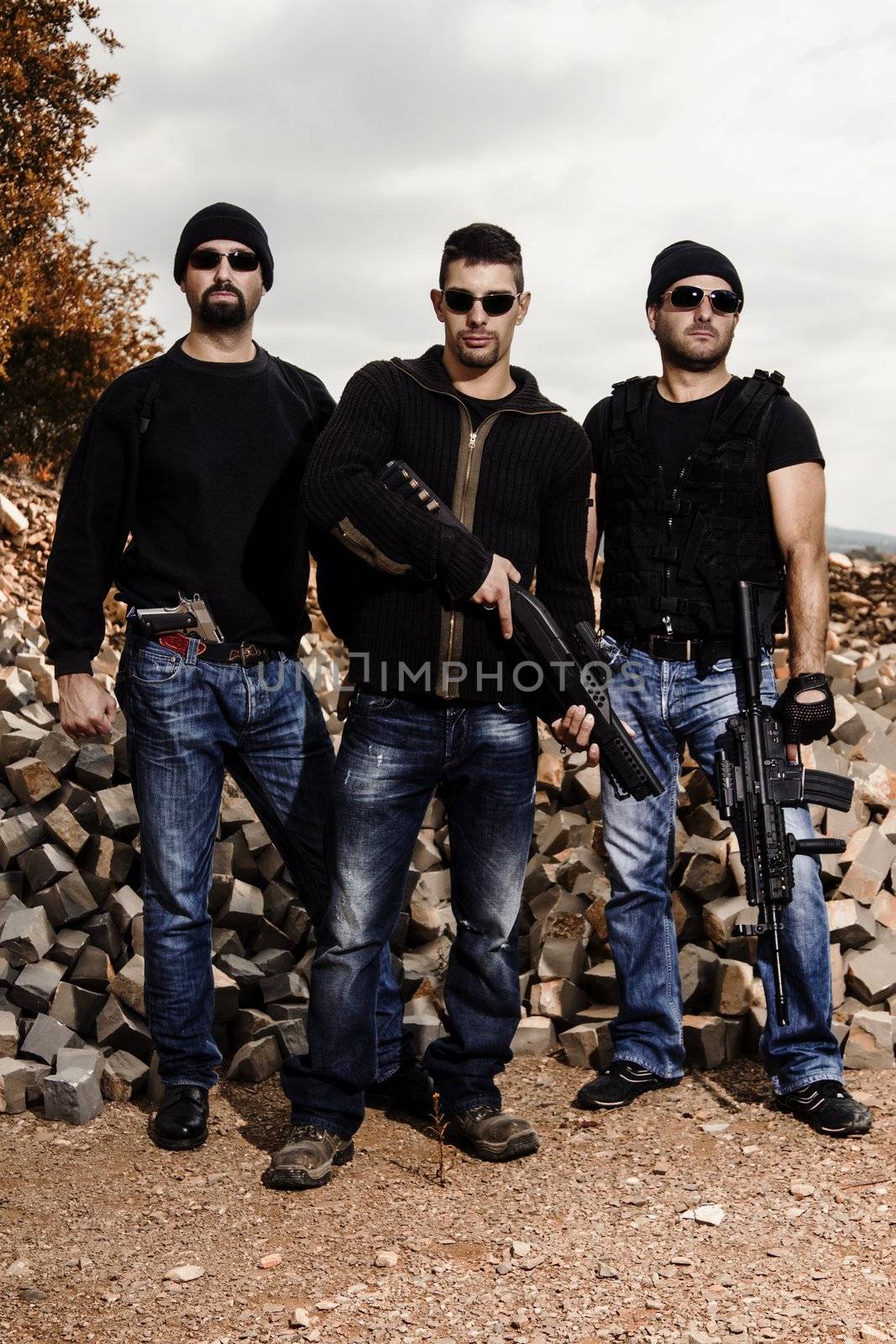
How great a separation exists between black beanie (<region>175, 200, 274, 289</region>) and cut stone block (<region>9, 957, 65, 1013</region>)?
2471 mm

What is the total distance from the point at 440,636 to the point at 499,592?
21cm

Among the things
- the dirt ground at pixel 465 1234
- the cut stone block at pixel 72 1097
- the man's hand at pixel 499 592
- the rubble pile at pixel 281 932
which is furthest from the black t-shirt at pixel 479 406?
the cut stone block at pixel 72 1097

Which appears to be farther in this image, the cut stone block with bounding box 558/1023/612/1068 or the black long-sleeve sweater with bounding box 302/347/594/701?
the cut stone block with bounding box 558/1023/612/1068

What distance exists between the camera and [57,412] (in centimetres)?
1586

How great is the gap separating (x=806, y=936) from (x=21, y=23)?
13995 millimetres

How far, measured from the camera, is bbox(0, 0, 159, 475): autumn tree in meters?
14.4

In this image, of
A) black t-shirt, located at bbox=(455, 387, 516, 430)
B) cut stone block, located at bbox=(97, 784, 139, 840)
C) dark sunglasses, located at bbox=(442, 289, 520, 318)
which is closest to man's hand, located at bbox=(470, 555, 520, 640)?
black t-shirt, located at bbox=(455, 387, 516, 430)

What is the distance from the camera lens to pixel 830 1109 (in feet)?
13.6

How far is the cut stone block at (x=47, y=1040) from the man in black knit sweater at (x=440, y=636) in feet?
3.71

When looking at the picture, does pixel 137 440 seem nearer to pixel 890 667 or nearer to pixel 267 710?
pixel 267 710

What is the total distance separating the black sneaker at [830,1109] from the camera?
4.11m

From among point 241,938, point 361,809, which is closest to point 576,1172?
point 361,809

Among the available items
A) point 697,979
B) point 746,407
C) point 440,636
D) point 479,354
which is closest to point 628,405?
point 746,407

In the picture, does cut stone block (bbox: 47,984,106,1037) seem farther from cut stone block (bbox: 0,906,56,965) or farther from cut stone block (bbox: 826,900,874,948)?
cut stone block (bbox: 826,900,874,948)
